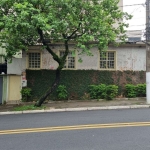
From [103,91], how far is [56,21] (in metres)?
7.47

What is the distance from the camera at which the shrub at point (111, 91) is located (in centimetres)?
1537

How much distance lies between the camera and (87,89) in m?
16.1

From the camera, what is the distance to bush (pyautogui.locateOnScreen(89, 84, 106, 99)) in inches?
607

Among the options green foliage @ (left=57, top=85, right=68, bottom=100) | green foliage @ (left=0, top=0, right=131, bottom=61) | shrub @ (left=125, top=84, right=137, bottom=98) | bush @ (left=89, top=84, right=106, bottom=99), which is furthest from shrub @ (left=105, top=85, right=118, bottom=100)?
Answer: green foliage @ (left=0, top=0, right=131, bottom=61)

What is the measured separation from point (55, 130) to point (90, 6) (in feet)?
24.6

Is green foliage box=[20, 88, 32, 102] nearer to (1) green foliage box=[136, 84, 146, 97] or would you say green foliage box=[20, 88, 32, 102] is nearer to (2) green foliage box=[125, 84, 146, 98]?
Answer: (2) green foliage box=[125, 84, 146, 98]

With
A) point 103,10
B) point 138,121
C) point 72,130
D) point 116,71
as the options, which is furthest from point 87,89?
point 72,130

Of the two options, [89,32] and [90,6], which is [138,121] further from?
[90,6]

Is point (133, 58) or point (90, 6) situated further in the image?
point (133, 58)

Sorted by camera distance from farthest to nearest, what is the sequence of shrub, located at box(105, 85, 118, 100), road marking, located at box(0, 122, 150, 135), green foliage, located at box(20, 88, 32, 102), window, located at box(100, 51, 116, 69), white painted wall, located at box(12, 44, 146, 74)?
1. window, located at box(100, 51, 116, 69)
2. white painted wall, located at box(12, 44, 146, 74)
3. shrub, located at box(105, 85, 118, 100)
4. green foliage, located at box(20, 88, 32, 102)
5. road marking, located at box(0, 122, 150, 135)

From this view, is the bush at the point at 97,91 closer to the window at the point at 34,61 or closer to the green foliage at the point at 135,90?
the green foliage at the point at 135,90

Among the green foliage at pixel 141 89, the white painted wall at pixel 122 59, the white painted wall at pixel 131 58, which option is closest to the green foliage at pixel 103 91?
the green foliage at pixel 141 89

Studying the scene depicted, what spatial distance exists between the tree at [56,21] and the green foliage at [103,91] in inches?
164

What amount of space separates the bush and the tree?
13.5ft
